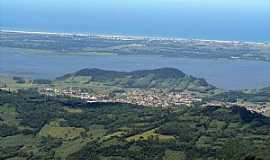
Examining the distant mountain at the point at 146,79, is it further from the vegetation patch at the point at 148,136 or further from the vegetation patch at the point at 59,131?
the vegetation patch at the point at 148,136

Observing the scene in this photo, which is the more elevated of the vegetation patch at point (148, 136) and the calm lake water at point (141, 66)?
the vegetation patch at point (148, 136)

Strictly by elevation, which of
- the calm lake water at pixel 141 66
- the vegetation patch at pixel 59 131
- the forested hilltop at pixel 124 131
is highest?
the forested hilltop at pixel 124 131

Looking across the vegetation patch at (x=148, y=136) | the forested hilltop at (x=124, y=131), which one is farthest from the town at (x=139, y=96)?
the vegetation patch at (x=148, y=136)

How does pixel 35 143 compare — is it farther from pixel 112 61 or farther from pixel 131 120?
pixel 112 61

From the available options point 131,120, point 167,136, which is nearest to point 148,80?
point 131,120

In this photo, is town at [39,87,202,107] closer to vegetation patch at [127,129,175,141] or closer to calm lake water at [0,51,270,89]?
calm lake water at [0,51,270,89]

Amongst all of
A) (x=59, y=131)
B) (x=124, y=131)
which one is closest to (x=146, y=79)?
(x=59, y=131)

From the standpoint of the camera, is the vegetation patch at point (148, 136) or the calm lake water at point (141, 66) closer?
the vegetation patch at point (148, 136)
